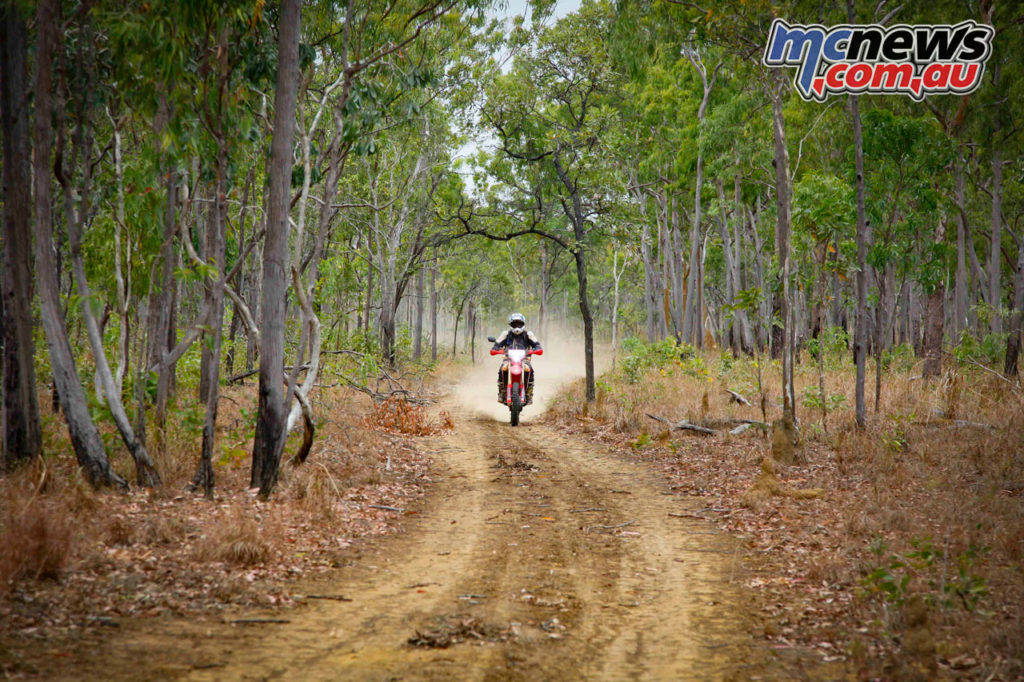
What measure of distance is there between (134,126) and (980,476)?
43.4 ft

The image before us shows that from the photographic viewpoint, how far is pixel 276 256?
334 inches

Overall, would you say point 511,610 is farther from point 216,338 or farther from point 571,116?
point 571,116

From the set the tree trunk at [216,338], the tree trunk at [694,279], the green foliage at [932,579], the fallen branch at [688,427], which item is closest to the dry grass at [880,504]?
the green foliage at [932,579]

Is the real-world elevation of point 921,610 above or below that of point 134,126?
below

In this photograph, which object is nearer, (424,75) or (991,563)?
(991,563)

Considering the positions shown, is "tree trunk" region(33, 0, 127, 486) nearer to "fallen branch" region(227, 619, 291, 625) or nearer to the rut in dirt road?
the rut in dirt road

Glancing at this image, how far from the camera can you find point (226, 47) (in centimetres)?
879

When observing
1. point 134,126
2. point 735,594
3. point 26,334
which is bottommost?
point 735,594

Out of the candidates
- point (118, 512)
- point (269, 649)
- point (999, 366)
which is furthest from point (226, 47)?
point (999, 366)

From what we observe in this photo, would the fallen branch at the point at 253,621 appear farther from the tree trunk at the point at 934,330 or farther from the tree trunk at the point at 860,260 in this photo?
the tree trunk at the point at 934,330

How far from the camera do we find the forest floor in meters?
4.47

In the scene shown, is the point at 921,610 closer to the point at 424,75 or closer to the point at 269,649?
the point at 269,649

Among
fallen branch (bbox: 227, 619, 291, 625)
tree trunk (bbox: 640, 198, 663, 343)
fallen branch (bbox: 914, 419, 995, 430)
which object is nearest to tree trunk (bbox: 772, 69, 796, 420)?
fallen branch (bbox: 914, 419, 995, 430)

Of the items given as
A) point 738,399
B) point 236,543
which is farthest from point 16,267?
point 738,399
